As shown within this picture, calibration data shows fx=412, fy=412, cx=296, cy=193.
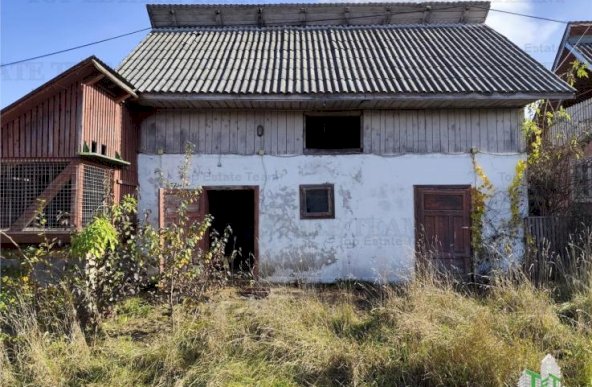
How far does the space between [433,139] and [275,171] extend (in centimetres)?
322

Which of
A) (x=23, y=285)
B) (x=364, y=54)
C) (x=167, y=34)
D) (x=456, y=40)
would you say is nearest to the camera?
(x=23, y=285)

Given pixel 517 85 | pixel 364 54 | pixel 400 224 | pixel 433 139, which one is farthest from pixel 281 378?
pixel 364 54

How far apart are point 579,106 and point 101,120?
1272 centimetres

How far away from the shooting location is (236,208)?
11297 millimetres

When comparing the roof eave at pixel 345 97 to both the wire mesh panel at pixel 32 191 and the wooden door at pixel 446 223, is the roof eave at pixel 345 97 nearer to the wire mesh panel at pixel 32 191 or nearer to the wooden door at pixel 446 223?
the wooden door at pixel 446 223

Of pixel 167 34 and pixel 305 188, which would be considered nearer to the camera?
pixel 305 188

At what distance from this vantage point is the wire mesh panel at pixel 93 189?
605 cm

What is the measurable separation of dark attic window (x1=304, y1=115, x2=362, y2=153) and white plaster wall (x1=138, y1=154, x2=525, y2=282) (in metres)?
0.98

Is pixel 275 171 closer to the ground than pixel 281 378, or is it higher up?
higher up

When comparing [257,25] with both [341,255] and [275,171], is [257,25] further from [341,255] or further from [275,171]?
[341,255]

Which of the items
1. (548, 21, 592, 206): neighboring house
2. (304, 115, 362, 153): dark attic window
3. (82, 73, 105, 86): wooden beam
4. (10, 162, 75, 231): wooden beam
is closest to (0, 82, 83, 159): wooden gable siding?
(82, 73, 105, 86): wooden beam

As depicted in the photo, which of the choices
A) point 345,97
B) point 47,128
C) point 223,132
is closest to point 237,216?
point 223,132

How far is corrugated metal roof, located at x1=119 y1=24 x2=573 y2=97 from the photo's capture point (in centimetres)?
789

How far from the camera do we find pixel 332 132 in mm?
9477
